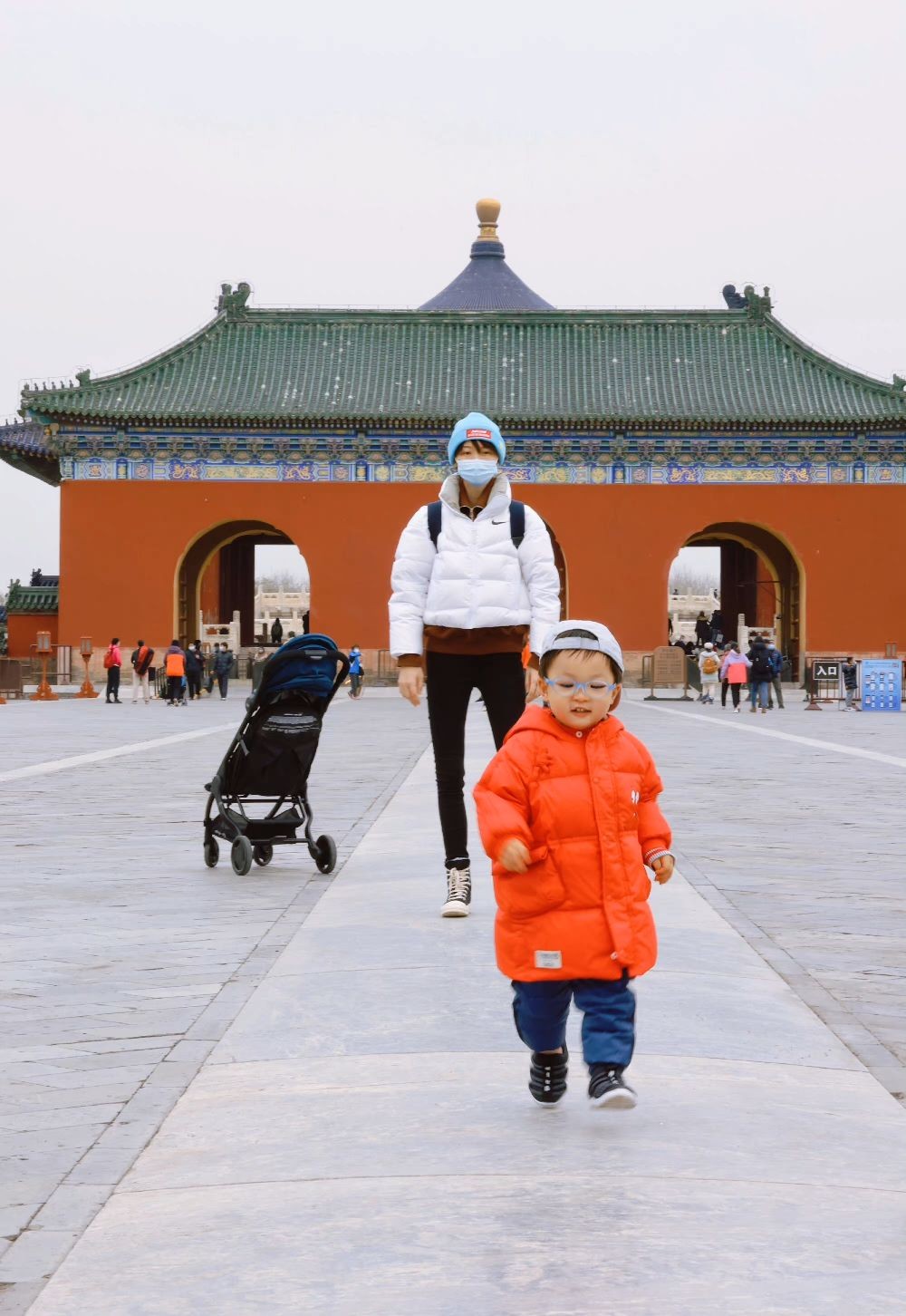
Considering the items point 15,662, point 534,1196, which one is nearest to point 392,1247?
point 534,1196

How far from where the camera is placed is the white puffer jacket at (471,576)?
213 inches

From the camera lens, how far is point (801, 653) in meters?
34.7

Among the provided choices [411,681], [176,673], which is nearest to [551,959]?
[411,681]

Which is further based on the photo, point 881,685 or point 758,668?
point 881,685

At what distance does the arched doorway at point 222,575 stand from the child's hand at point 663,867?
3170 cm

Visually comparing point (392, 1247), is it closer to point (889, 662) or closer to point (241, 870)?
point (241, 870)

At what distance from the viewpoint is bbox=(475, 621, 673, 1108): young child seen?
3.25m

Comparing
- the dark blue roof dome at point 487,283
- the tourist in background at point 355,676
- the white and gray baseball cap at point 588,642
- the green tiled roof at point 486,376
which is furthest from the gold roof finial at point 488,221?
the white and gray baseball cap at point 588,642

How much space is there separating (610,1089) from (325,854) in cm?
366

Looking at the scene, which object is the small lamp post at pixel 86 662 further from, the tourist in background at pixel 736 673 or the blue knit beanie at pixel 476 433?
the blue knit beanie at pixel 476 433

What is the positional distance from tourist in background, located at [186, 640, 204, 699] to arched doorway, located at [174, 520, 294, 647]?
13.9ft

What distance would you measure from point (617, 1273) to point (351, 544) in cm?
3256

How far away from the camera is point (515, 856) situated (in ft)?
10.5

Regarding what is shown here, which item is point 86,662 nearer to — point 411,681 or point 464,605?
point 411,681
